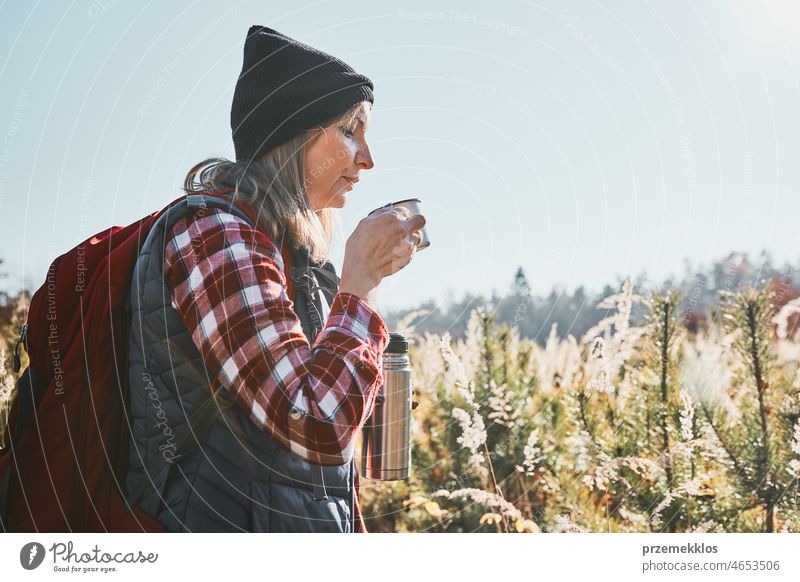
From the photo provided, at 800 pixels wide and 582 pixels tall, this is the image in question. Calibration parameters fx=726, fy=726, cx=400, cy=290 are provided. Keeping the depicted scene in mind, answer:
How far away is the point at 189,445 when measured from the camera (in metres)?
1.39

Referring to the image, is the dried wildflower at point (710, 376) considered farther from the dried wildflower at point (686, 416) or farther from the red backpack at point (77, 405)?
the red backpack at point (77, 405)

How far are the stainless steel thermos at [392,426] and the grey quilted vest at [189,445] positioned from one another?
381 millimetres

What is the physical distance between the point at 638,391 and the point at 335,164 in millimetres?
1398

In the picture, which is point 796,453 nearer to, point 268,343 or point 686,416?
point 686,416

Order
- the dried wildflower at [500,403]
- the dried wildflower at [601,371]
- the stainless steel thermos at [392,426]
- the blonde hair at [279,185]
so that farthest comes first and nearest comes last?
the dried wildflower at [500,403], the dried wildflower at [601,371], the stainless steel thermos at [392,426], the blonde hair at [279,185]

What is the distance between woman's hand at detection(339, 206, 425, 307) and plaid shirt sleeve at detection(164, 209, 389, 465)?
5 cm

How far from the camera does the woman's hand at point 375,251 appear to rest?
55.4 inches

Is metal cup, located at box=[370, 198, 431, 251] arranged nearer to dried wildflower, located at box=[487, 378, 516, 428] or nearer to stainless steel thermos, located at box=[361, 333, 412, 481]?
stainless steel thermos, located at box=[361, 333, 412, 481]

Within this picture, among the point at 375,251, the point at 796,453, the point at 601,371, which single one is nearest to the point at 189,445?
the point at 375,251

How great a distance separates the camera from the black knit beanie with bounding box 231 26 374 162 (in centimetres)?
165

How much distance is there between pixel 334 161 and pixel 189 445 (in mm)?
696

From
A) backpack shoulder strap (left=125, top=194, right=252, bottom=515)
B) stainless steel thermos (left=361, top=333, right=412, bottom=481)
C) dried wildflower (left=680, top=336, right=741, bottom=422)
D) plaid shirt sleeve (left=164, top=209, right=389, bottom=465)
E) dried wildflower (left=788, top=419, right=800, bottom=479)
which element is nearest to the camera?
plaid shirt sleeve (left=164, top=209, right=389, bottom=465)

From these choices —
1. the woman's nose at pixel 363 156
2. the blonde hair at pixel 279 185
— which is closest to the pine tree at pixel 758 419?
the woman's nose at pixel 363 156

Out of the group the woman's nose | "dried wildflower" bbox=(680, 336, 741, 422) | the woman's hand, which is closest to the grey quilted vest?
the woman's hand
